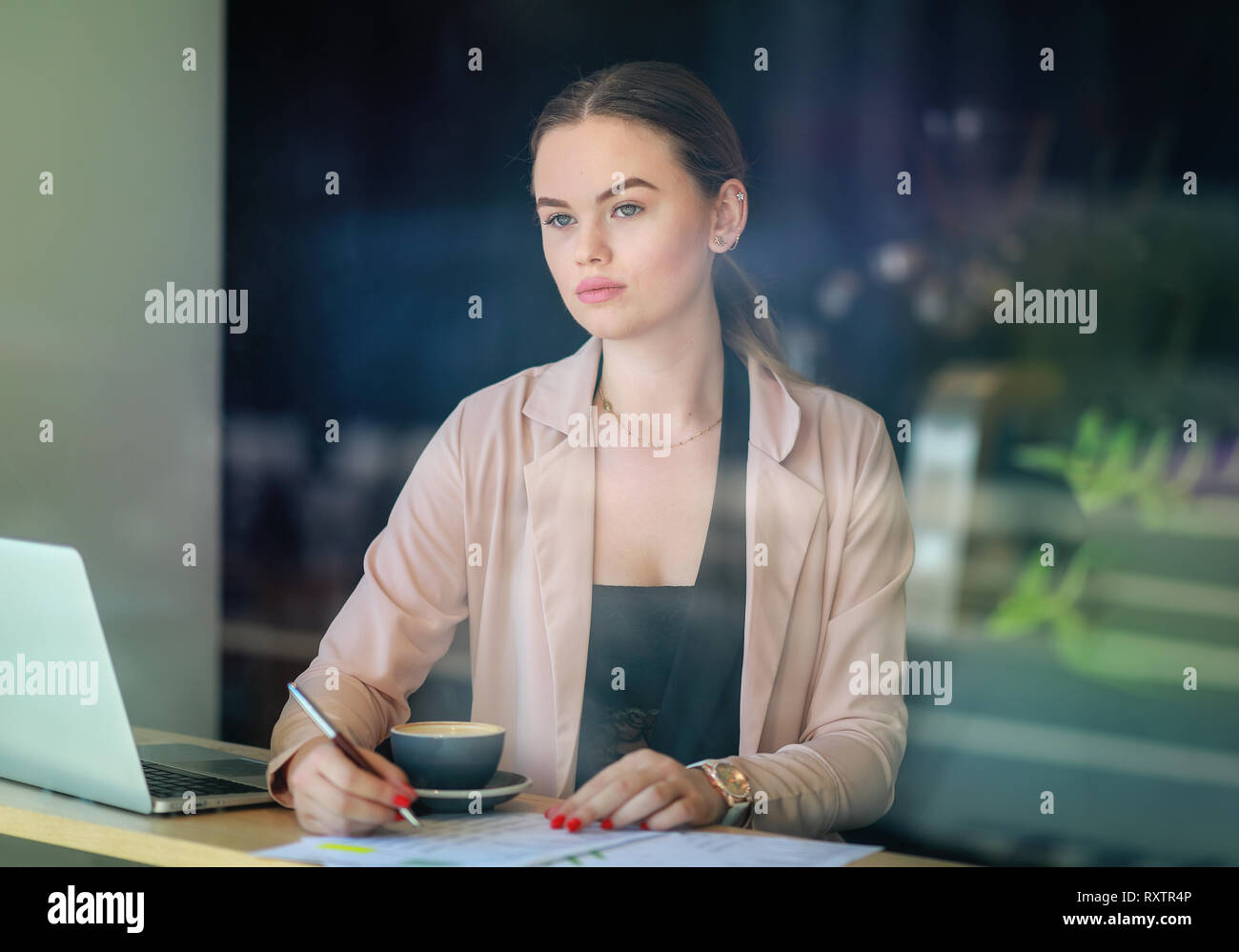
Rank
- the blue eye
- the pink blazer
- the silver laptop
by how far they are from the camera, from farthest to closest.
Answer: the blue eye → the pink blazer → the silver laptop

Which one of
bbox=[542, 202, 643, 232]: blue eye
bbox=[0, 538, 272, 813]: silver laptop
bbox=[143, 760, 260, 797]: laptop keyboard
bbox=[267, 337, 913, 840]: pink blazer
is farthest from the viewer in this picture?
bbox=[542, 202, 643, 232]: blue eye

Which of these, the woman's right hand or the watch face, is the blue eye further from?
the woman's right hand

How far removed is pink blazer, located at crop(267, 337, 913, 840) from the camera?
206 cm

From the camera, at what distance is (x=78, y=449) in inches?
108

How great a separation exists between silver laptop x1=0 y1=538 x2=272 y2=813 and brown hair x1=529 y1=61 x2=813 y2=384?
1284 mm

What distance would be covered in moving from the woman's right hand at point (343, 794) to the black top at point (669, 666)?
2.43 ft

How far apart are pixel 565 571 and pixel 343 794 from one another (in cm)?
84

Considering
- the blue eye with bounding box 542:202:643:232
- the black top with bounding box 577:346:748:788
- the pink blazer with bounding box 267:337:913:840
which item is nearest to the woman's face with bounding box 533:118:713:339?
the blue eye with bounding box 542:202:643:232

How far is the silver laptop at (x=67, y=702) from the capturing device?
1.33 metres

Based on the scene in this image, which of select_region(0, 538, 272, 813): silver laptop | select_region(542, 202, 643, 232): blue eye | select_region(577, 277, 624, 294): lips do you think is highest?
select_region(542, 202, 643, 232): blue eye

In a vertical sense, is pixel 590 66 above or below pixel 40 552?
above
